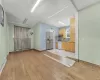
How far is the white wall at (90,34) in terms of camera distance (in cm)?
262

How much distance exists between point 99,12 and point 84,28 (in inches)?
33.6

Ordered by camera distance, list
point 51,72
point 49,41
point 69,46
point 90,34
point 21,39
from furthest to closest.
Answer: point 49,41
point 21,39
point 69,46
point 90,34
point 51,72

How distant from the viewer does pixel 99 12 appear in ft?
8.41

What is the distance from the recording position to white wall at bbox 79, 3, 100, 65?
2.62 m

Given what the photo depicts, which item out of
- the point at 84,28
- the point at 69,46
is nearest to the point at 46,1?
A: the point at 84,28

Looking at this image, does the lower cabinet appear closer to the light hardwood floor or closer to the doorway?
the light hardwood floor

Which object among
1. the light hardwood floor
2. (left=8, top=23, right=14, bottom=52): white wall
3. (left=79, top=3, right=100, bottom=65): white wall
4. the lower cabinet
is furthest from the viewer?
(left=8, top=23, right=14, bottom=52): white wall

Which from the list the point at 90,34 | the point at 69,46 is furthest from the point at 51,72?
the point at 69,46

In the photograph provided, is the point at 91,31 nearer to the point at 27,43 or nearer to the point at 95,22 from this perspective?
the point at 95,22

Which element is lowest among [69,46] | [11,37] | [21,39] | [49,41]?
[69,46]

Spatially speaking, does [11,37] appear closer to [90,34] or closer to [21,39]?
[21,39]

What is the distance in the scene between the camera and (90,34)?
284 centimetres

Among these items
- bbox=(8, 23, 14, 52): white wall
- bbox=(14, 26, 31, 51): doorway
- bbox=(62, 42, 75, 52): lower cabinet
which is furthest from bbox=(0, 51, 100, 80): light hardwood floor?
bbox=(14, 26, 31, 51): doorway

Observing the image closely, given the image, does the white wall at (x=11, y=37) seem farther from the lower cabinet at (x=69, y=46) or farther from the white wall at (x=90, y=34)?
the white wall at (x=90, y=34)
